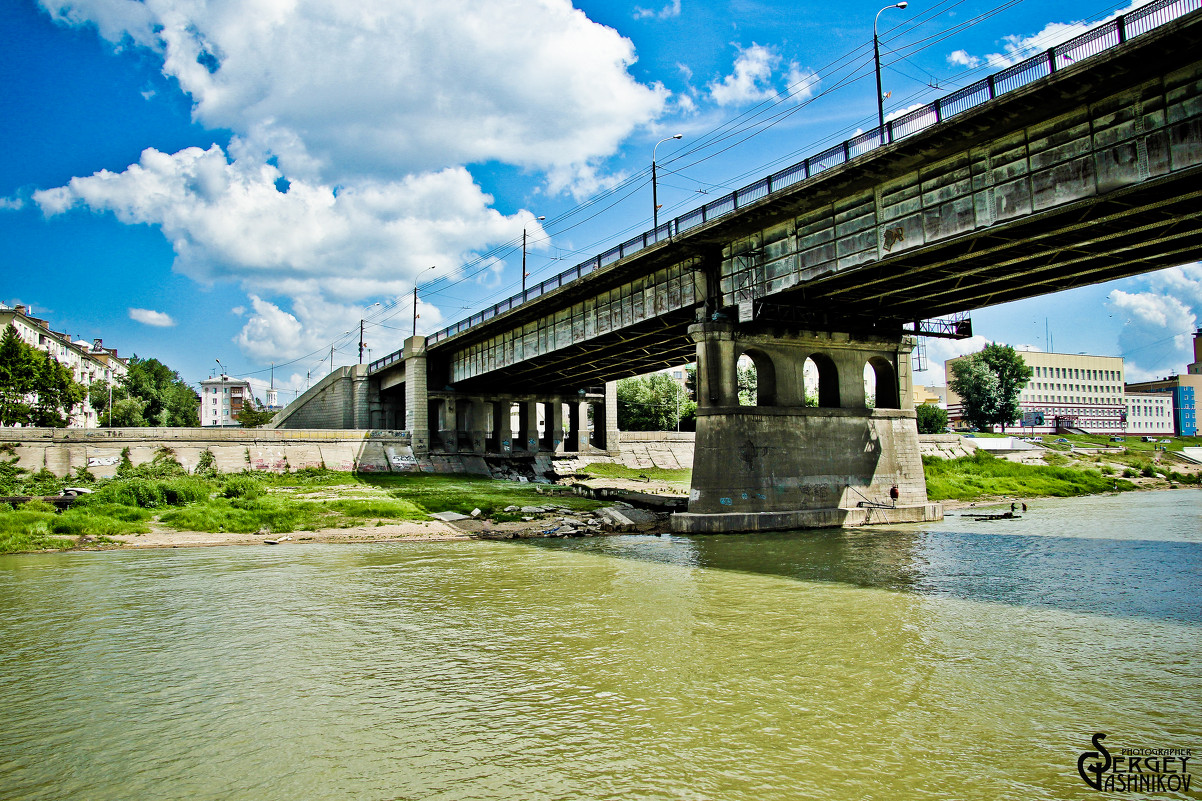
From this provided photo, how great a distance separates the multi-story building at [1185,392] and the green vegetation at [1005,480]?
111 meters

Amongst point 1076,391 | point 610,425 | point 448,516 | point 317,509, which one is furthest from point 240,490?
point 1076,391

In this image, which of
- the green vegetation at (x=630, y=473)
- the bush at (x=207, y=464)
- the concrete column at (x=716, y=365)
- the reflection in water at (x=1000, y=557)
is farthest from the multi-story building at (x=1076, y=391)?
the bush at (x=207, y=464)

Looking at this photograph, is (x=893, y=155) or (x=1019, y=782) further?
(x=893, y=155)

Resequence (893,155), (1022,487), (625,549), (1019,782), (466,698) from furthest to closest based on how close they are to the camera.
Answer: (1022,487), (625,549), (893,155), (466,698), (1019,782)

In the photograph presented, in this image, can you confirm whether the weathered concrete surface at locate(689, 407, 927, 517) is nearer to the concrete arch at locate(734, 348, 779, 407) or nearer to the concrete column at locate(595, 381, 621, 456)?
the concrete arch at locate(734, 348, 779, 407)

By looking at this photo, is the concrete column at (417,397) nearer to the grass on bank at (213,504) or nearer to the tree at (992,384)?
the grass on bank at (213,504)

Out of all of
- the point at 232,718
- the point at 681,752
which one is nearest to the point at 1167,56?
the point at 681,752

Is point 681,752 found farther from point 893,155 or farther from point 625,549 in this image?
point 893,155

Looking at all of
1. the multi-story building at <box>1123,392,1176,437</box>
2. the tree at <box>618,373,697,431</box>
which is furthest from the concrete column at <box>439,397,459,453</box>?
the multi-story building at <box>1123,392,1176,437</box>

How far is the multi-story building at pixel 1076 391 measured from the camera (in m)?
136

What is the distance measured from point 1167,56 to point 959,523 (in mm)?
22870

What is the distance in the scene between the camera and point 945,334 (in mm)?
34312

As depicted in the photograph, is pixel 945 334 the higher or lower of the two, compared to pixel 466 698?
higher

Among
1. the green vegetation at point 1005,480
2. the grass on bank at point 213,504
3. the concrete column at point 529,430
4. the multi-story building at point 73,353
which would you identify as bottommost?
the green vegetation at point 1005,480
